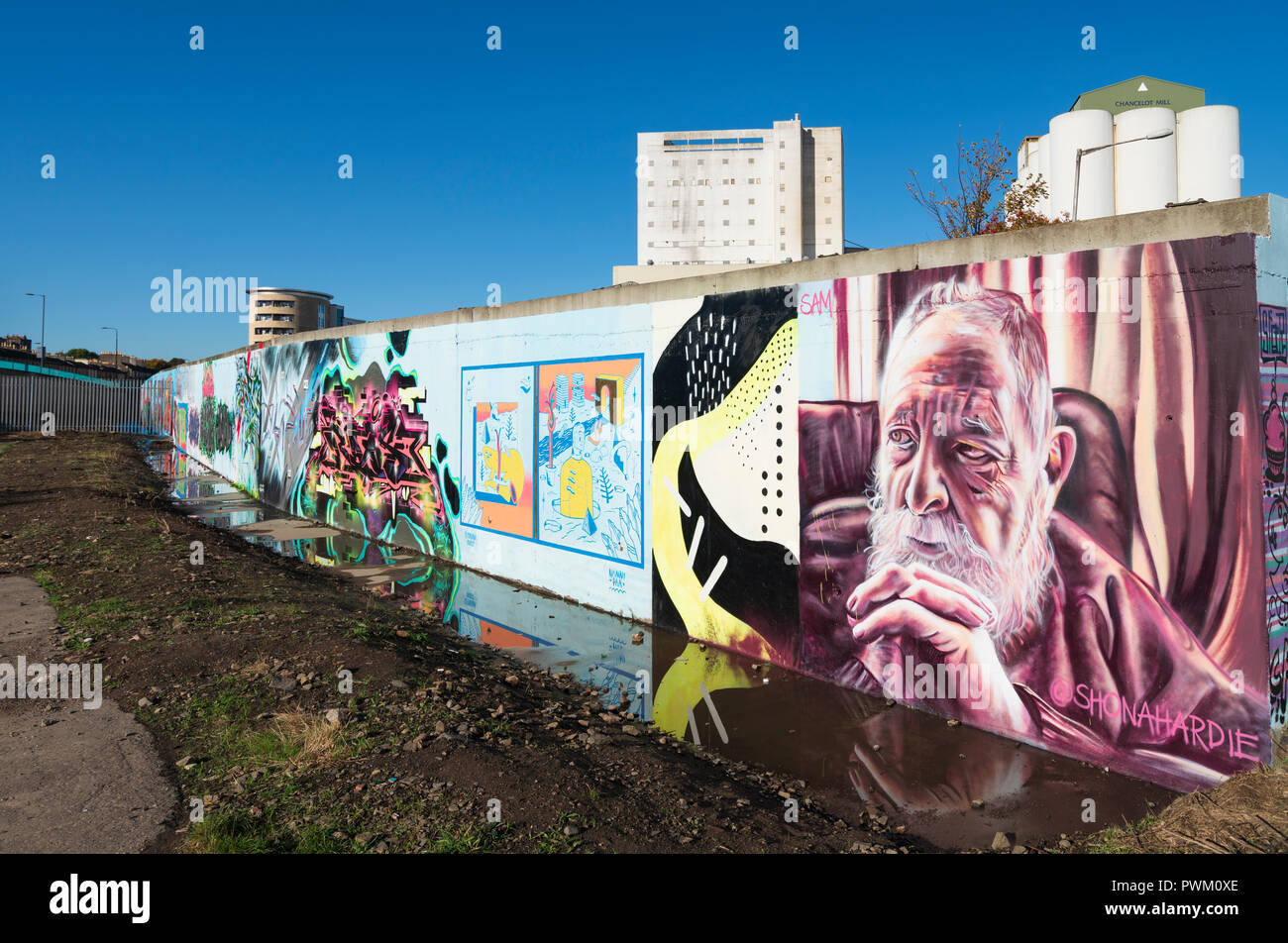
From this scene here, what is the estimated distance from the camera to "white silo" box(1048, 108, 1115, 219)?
26344 mm

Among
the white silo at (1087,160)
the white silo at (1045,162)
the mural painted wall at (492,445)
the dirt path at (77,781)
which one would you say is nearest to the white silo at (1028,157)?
the white silo at (1045,162)

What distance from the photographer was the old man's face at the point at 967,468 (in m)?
5.53

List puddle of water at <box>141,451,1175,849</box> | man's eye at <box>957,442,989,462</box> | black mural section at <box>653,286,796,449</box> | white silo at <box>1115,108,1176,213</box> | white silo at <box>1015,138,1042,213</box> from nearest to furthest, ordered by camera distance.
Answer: puddle of water at <box>141,451,1175,849</box> → man's eye at <box>957,442,989,462</box> → black mural section at <box>653,286,796,449</box> → white silo at <box>1115,108,1176,213</box> → white silo at <box>1015,138,1042,213</box>

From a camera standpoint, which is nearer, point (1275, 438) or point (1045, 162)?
point (1275, 438)

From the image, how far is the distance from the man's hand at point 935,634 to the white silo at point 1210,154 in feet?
91.7

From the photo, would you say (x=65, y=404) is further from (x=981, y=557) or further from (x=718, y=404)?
(x=981, y=557)

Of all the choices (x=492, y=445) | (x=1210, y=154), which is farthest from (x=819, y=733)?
(x=1210, y=154)

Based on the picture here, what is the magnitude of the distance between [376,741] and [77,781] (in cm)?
149

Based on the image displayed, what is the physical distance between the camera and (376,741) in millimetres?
4891

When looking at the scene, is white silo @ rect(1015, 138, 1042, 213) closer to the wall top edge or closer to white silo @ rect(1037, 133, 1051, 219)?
white silo @ rect(1037, 133, 1051, 219)

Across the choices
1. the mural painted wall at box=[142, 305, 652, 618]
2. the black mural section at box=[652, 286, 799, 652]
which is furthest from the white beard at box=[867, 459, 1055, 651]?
the mural painted wall at box=[142, 305, 652, 618]

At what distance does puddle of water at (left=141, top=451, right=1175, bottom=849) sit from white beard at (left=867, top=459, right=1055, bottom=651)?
0.91 metres

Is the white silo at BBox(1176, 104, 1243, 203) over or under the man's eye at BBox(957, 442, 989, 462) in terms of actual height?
over
